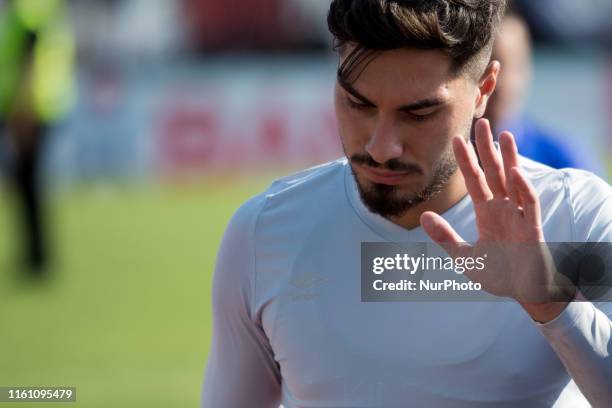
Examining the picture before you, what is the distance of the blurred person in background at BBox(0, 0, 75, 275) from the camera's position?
8953 millimetres

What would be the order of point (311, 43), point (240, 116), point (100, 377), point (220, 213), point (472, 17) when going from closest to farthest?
point (472, 17) → point (100, 377) → point (220, 213) → point (240, 116) → point (311, 43)

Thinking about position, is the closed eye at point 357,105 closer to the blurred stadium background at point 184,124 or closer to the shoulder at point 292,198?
the shoulder at point 292,198

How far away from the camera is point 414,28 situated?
2176 mm

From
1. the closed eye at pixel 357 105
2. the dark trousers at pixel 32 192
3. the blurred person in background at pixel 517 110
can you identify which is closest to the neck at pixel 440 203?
the closed eye at pixel 357 105

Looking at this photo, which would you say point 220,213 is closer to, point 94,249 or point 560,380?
point 94,249

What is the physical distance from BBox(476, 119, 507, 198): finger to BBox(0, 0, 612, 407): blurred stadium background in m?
6.09

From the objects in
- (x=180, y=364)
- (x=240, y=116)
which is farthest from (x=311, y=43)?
(x=180, y=364)

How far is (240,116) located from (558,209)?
10455mm

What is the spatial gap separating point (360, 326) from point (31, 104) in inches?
293

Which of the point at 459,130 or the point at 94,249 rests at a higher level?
the point at 459,130

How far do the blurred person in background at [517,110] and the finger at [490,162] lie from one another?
75.5 inches

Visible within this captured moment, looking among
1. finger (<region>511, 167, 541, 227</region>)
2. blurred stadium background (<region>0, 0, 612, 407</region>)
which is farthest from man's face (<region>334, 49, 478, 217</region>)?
blurred stadium background (<region>0, 0, 612, 407</region>)

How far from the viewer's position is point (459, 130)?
7.47 feet

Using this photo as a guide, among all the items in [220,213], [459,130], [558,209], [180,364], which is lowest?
[220,213]
